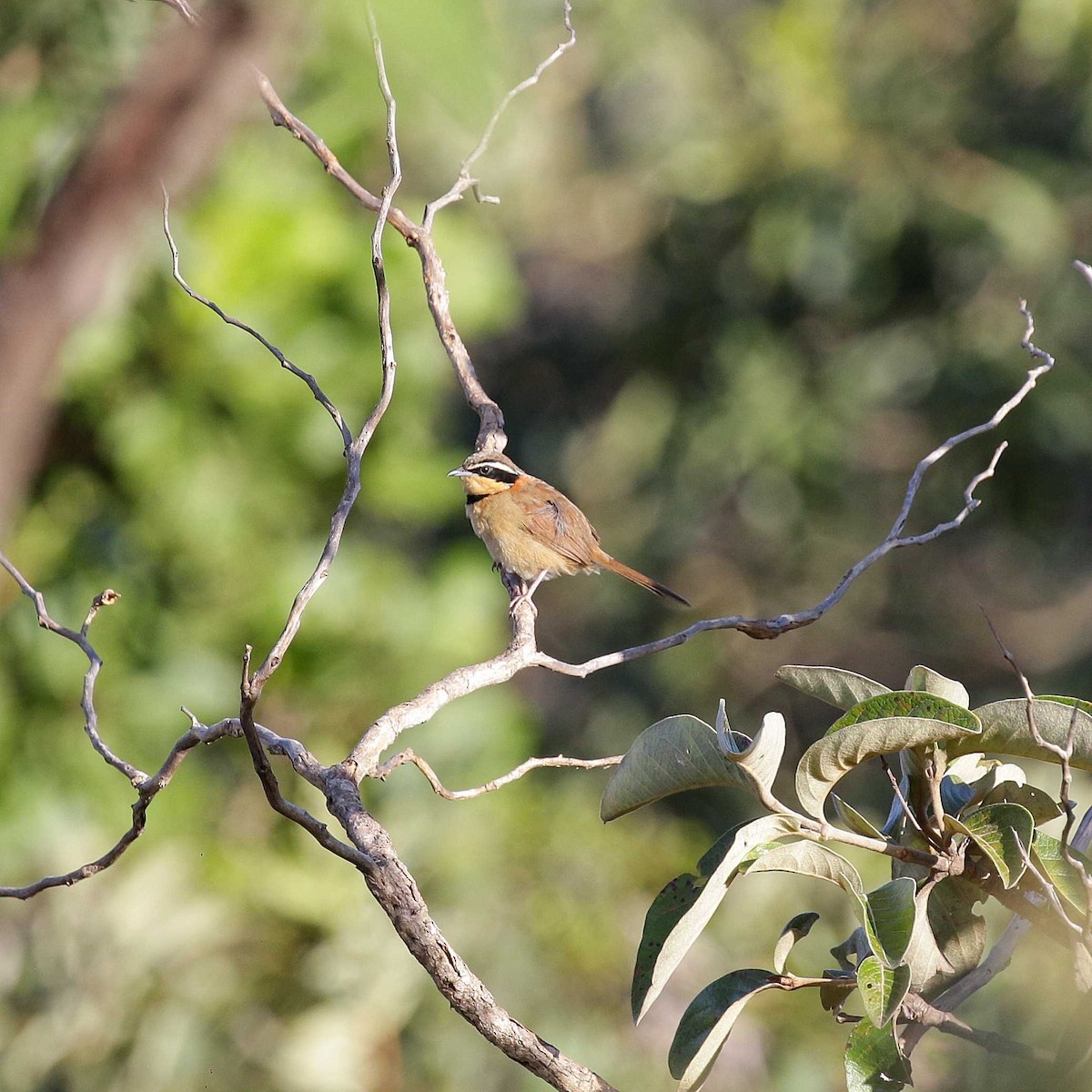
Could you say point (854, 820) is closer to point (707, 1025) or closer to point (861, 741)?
point (861, 741)

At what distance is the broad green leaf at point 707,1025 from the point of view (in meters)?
1.52

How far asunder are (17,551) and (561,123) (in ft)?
24.6

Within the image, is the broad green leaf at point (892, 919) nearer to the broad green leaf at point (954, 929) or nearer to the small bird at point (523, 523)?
the broad green leaf at point (954, 929)

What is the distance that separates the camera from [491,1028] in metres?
1.31

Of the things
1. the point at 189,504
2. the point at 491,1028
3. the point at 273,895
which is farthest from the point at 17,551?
the point at 491,1028

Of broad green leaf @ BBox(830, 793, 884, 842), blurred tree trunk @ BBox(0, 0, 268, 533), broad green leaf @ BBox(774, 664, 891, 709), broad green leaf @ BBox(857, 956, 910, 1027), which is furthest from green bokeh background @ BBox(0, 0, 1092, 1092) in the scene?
broad green leaf @ BBox(774, 664, 891, 709)

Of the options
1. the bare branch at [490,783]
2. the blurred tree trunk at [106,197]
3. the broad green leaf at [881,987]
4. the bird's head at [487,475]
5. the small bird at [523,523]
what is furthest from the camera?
the small bird at [523,523]

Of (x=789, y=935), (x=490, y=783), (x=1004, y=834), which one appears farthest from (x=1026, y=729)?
(x=490, y=783)

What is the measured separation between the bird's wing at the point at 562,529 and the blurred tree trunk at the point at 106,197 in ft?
12.8

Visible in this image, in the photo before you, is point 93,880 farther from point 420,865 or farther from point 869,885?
point 869,885

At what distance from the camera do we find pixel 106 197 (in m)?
0.67

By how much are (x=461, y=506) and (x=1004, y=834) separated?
7.28 meters

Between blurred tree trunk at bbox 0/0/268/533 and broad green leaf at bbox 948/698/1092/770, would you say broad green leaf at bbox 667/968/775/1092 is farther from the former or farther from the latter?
blurred tree trunk at bbox 0/0/268/533

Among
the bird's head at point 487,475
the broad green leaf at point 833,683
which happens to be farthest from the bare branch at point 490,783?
the bird's head at point 487,475
